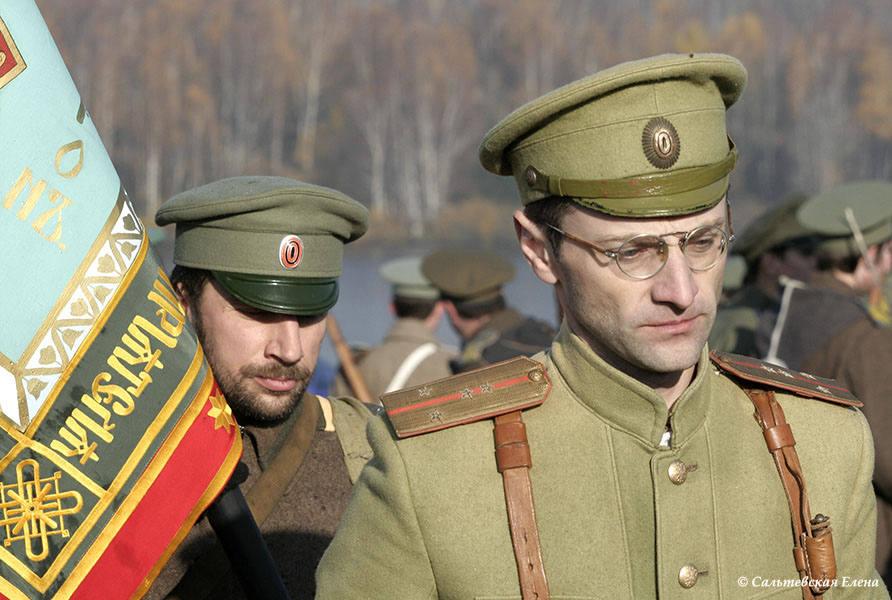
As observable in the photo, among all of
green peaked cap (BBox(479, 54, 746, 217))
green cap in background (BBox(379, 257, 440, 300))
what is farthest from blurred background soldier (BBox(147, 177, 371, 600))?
green cap in background (BBox(379, 257, 440, 300))

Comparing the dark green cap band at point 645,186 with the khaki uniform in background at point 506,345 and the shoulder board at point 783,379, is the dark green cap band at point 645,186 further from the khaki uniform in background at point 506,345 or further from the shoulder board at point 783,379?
the khaki uniform in background at point 506,345

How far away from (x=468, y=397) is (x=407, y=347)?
4.19 meters

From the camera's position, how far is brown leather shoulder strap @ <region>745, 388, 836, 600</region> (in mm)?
2043

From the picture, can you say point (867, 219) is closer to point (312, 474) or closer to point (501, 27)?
point (312, 474)

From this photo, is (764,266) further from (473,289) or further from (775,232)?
(473,289)

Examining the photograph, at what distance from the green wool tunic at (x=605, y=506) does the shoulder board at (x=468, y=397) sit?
29mm

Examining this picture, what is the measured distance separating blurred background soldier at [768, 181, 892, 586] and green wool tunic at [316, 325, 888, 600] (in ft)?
6.35

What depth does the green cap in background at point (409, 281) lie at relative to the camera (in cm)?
707

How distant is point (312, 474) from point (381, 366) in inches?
128

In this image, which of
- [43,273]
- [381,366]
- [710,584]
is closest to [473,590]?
[710,584]

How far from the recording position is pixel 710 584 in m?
2.04

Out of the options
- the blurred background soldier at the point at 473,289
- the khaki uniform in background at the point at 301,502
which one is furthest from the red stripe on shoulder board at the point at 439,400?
the blurred background soldier at the point at 473,289

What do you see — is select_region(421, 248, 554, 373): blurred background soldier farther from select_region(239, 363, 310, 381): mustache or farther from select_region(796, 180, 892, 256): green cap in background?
select_region(239, 363, 310, 381): mustache

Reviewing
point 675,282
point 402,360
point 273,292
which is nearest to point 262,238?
point 273,292
